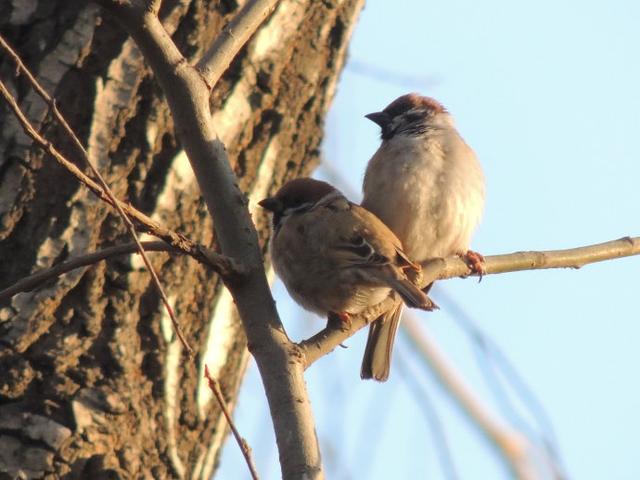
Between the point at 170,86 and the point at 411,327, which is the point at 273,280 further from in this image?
the point at 170,86

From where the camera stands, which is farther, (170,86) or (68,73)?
(68,73)

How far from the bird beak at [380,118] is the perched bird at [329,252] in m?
0.92

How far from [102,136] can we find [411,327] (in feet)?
6.16

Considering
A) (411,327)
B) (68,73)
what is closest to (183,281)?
(68,73)

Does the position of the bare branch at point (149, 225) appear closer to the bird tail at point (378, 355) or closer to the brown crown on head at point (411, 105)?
the bird tail at point (378, 355)

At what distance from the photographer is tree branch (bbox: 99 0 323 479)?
2018 mm

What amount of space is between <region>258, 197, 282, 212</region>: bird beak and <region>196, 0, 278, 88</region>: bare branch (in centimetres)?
131

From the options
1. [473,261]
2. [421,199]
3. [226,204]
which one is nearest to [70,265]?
[226,204]

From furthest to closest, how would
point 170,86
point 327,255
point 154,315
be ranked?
point 327,255, point 154,315, point 170,86

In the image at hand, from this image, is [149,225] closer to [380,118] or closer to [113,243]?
[113,243]

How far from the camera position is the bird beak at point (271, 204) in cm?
371

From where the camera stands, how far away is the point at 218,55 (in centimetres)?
232

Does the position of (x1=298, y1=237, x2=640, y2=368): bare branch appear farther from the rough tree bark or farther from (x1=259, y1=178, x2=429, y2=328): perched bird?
the rough tree bark

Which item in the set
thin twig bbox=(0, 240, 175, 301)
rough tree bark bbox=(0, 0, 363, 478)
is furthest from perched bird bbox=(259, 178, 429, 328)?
thin twig bbox=(0, 240, 175, 301)
